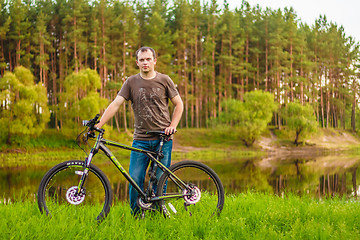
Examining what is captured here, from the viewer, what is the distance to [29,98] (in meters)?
26.8

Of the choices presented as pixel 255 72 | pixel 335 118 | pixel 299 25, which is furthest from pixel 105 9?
pixel 335 118

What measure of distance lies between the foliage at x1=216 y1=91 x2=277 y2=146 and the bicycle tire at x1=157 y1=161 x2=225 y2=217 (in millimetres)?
31589

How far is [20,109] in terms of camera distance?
86.6 ft

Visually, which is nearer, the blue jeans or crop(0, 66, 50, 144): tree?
the blue jeans

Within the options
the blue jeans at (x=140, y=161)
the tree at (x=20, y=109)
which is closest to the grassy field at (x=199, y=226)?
the blue jeans at (x=140, y=161)

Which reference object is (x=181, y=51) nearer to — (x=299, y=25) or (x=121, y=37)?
(x=121, y=37)

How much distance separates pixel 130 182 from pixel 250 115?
33470mm

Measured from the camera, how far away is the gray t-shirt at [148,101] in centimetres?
414

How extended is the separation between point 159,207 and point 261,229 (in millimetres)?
1197

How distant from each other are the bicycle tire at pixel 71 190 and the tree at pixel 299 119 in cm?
3705

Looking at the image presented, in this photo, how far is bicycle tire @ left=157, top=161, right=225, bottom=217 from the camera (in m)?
4.09

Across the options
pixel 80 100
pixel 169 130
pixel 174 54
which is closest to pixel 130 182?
pixel 169 130

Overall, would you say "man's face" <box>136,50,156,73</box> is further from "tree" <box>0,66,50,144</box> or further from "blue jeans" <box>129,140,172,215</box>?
"tree" <box>0,66,50,144</box>

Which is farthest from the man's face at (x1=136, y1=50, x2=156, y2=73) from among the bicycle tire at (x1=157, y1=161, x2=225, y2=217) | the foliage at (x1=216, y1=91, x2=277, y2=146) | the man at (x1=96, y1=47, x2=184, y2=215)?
the foliage at (x1=216, y1=91, x2=277, y2=146)
